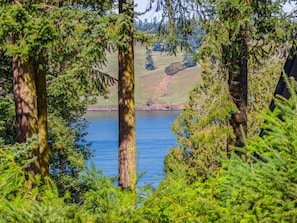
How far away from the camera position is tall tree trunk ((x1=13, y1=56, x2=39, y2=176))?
1162cm

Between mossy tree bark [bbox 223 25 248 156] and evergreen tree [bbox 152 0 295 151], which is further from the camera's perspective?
mossy tree bark [bbox 223 25 248 156]

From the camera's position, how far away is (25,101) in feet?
38.1

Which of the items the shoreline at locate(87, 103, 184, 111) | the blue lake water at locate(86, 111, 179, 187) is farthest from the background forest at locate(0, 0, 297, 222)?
the shoreline at locate(87, 103, 184, 111)

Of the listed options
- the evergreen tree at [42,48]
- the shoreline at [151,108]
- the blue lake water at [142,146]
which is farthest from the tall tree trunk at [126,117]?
the shoreline at [151,108]

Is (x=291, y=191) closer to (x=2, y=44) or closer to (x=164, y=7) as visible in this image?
(x=2, y=44)

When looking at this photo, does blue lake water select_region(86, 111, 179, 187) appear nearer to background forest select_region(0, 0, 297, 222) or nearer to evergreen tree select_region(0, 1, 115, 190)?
evergreen tree select_region(0, 1, 115, 190)

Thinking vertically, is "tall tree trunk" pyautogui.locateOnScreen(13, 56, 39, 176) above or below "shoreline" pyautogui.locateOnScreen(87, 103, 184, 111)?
above

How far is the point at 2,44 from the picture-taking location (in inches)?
408

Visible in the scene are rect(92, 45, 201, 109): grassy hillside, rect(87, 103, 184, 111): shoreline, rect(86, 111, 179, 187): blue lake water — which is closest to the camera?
rect(86, 111, 179, 187): blue lake water

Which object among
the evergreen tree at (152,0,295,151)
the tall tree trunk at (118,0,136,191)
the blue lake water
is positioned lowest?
the blue lake water

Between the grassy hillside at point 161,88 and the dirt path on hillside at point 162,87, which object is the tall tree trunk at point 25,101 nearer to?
the grassy hillside at point 161,88

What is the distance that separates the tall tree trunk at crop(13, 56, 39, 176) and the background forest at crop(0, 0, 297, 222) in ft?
0.07

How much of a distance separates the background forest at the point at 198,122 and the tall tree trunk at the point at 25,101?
0.02 m

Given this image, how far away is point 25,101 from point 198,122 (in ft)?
12.1
